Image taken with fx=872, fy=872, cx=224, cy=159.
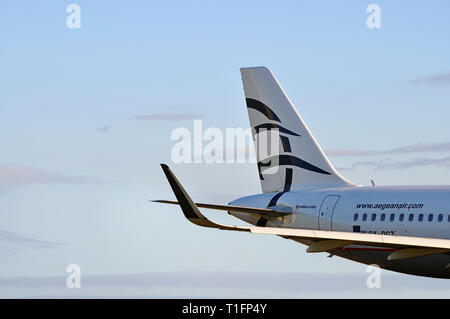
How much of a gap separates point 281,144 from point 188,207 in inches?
723

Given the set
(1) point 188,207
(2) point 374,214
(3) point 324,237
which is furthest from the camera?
(2) point 374,214

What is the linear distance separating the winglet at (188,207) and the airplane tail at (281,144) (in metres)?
17.6

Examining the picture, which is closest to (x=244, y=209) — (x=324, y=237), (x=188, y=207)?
(x=324, y=237)

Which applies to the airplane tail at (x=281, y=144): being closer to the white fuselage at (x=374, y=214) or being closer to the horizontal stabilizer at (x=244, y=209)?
the white fuselage at (x=374, y=214)

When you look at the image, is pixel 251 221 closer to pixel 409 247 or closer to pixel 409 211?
pixel 409 211

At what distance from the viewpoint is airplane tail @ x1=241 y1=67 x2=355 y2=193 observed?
44.5 meters

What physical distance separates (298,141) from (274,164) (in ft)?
5.91

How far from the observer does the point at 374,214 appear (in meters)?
Result: 39.4

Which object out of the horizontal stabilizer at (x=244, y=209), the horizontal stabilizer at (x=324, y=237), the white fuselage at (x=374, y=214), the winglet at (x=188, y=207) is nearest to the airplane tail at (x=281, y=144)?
the white fuselage at (x=374, y=214)

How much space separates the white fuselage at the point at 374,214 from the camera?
36688 millimetres

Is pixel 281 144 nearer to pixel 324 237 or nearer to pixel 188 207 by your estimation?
pixel 324 237
